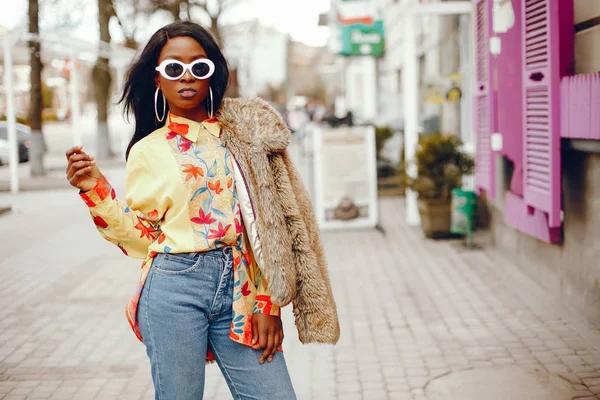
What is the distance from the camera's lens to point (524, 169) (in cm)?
634

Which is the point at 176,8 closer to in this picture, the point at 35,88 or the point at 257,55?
the point at 35,88

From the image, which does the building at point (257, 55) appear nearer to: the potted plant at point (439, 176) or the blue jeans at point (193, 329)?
the potted plant at point (439, 176)

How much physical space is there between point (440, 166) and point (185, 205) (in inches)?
292

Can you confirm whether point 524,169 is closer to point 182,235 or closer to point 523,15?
point 523,15

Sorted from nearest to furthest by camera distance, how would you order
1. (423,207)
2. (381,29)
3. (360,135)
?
(423,207)
(360,135)
(381,29)

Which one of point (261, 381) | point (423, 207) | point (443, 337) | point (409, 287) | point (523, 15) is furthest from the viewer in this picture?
point (423, 207)

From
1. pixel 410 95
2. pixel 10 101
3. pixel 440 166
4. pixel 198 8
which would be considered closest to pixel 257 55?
Answer: pixel 198 8

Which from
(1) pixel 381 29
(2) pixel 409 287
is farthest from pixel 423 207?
(1) pixel 381 29

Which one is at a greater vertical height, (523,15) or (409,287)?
(523,15)

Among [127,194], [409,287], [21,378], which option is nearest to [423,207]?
[409,287]

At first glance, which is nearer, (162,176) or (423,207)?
(162,176)

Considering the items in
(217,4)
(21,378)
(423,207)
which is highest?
(217,4)

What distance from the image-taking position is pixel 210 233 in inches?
100

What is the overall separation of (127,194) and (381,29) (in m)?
17.2
